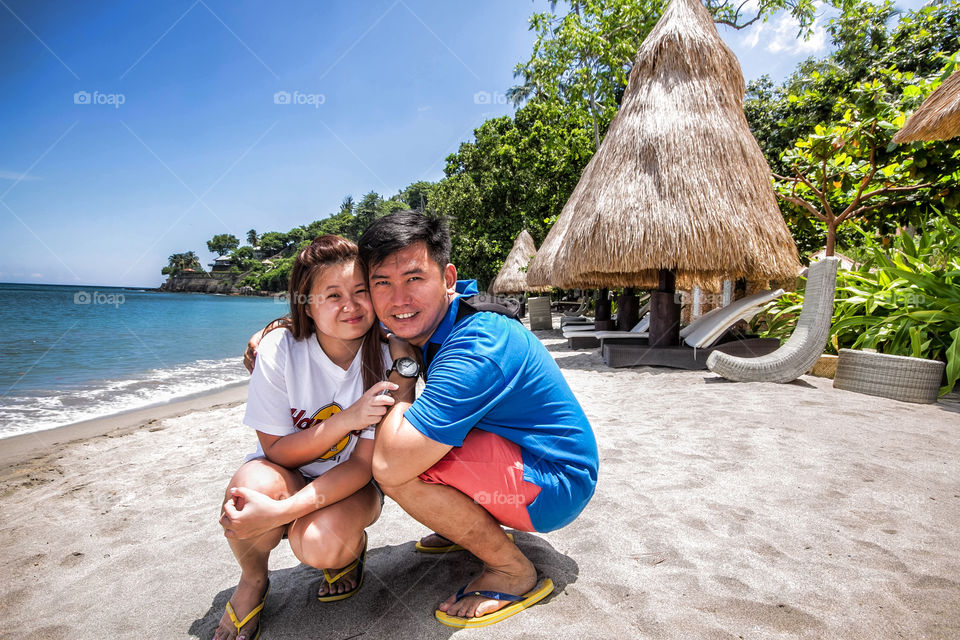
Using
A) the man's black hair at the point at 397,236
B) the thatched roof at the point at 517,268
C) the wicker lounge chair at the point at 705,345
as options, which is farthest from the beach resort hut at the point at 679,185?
the thatched roof at the point at 517,268

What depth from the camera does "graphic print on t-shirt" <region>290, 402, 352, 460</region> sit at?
1.81m

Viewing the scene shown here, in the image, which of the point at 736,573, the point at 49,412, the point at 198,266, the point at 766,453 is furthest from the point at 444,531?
the point at 198,266

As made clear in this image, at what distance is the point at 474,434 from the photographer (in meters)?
1.60

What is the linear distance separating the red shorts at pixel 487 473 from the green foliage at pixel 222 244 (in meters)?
85.4

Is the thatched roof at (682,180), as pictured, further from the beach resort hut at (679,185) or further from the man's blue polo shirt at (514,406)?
the man's blue polo shirt at (514,406)

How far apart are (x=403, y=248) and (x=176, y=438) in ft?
14.3

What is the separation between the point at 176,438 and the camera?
4.71 m

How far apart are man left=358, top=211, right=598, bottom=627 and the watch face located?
0.03m

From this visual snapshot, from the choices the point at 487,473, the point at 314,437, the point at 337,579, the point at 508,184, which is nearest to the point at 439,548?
the point at 337,579

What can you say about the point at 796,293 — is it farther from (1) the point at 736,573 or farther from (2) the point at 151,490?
(2) the point at 151,490

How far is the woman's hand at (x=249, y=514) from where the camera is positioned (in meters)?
1.49

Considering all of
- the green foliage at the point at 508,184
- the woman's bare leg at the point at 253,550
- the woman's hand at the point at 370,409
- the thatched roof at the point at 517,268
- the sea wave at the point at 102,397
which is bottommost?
the sea wave at the point at 102,397

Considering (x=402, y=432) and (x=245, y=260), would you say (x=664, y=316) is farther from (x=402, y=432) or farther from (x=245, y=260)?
(x=245, y=260)
